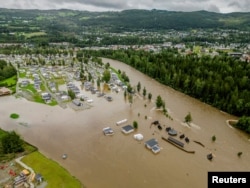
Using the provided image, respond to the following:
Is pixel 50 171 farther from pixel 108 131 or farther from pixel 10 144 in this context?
pixel 108 131

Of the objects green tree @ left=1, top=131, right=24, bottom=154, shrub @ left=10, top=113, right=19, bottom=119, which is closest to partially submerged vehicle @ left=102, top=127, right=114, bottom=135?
green tree @ left=1, top=131, right=24, bottom=154

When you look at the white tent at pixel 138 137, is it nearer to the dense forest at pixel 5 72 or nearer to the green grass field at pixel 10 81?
the green grass field at pixel 10 81

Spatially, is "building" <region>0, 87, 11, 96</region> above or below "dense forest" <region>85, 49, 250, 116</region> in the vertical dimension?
below

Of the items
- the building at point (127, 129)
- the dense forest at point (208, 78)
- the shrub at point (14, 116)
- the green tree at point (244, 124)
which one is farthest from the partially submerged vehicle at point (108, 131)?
the dense forest at point (208, 78)

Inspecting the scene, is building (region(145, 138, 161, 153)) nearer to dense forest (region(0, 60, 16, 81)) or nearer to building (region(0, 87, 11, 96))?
building (region(0, 87, 11, 96))

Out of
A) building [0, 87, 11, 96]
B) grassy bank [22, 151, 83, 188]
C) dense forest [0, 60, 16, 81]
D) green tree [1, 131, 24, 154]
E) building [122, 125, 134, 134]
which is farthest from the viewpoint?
dense forest [0, 60, 16, 81]

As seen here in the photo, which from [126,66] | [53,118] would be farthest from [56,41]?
[53,118]
